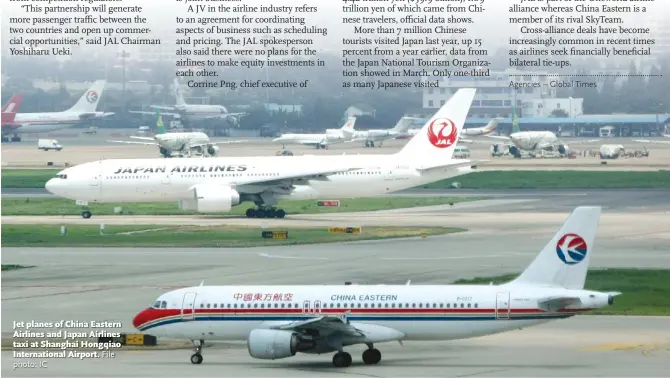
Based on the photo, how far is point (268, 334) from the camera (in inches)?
1657

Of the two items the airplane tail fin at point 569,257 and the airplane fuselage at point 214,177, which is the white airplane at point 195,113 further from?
the airplane tail fin at point 569,257

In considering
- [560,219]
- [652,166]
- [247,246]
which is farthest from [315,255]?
[652,166]

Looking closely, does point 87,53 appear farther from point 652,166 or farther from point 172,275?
point 172,275

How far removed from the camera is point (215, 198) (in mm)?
95750

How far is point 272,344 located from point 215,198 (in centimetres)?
5445

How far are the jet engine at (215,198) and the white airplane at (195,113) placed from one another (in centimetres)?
8577

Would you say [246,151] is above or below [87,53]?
below

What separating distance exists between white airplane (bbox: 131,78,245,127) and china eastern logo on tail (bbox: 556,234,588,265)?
14064cm

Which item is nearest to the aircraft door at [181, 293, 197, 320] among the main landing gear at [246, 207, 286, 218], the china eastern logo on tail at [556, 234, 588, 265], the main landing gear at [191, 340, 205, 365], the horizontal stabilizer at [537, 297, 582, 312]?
the main landing gear at [191, 340, 205, 365]

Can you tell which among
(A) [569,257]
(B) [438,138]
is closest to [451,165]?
(B) [438,138]

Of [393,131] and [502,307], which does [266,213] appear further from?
[393,131]

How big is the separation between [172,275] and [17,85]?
128407 mm

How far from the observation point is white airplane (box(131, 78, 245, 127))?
185 m

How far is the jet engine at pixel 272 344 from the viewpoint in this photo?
41.9 metres
